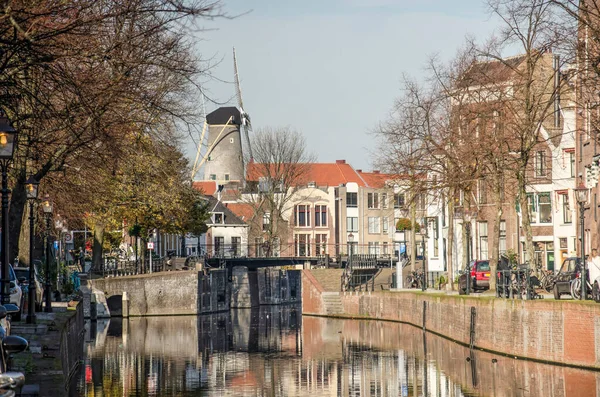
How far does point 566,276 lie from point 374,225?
251ft

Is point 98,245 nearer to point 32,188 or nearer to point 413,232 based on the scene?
point 413,232

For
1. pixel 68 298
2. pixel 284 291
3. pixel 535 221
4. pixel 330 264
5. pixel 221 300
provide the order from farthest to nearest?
pixel 284 291 < pixel 330 264 < pixel 221 300 < pixel 535 221 < pixel 68 298

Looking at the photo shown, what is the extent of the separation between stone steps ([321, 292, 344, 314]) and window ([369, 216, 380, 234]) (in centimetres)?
4532

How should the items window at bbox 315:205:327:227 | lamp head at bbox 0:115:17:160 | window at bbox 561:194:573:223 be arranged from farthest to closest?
1. window at bbox 315:205:327:227
2. window at bbox 561:194:573:223
3. lamp head at bbox 0:115:17:160

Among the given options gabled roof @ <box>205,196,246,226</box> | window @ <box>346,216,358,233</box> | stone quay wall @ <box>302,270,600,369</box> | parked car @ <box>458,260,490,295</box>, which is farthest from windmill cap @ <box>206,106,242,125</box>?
stone quay wall @ <box>302,270,600,369</box>

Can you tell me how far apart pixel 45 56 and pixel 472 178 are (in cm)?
3054

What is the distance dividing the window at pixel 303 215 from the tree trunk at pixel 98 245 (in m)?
47.3

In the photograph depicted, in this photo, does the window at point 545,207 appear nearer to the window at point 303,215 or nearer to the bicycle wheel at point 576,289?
the bicycle wheel at point 576,289

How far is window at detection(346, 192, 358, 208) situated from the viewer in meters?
112

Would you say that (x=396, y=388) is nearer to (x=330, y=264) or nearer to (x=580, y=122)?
(x=580, y=122)

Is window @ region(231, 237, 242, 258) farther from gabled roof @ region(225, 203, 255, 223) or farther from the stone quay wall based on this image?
the stone quay wall

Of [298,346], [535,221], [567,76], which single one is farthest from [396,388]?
[535,221]

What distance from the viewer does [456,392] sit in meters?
27.5

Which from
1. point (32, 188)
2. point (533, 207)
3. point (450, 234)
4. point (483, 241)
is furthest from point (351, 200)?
point (32, 188)
